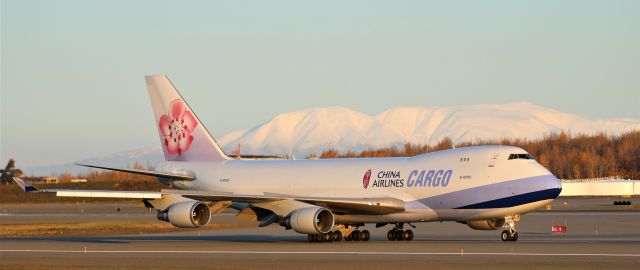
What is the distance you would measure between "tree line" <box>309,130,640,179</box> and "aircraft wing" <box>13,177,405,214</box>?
110 metres

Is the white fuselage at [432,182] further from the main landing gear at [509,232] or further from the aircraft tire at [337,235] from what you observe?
the main landing gear at [509,232]

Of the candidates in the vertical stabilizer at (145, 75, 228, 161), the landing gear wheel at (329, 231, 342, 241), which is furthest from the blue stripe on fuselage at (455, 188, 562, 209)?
the vertical stabilizer at (145, 75, 228, 161)

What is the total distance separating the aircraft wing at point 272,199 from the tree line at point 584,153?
10964 centimetres

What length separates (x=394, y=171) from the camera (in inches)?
1726

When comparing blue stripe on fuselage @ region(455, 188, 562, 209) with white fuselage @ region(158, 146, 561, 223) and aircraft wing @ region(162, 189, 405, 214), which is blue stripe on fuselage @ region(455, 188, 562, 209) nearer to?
white fuselage @ region(158, 146, 561, 223)

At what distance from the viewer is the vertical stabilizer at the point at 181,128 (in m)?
50.5

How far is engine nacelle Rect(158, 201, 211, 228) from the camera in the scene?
42.3m

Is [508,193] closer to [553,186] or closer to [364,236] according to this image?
[553,186]

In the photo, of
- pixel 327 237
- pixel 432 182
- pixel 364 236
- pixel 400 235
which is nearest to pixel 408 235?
pixel 400 235

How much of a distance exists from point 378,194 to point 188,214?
24.9 feet

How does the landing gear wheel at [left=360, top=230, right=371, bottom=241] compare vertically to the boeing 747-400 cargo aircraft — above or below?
below

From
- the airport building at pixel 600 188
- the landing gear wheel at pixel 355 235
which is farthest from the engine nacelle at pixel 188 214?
the airport building at pixel 600 188

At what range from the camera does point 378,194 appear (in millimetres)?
43844

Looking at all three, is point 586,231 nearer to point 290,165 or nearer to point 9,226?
point 290,165
